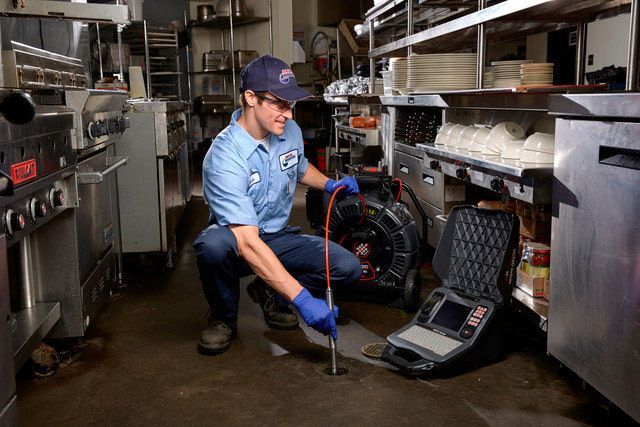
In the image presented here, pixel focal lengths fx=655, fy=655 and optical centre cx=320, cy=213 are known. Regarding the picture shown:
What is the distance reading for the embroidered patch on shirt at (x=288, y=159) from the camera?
291 cm

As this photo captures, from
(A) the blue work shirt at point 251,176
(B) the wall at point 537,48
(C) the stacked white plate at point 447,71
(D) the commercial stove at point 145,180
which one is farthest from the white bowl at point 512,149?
(B) the wall at point 537,48

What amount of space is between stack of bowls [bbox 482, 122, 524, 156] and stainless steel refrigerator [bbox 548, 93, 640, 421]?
634mm

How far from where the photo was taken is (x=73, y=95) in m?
2.67

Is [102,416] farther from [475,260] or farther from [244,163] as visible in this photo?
[475,260]

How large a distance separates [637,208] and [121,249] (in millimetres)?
2920

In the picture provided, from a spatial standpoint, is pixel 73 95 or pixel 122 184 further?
pixel 122 184

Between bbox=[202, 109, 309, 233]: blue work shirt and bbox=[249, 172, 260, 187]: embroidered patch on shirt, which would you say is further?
bbox=[249, 172, 260, 187]: embroidered patch on shirt

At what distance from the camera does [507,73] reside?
3.29m

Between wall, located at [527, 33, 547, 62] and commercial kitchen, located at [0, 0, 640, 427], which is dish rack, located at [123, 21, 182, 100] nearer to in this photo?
wall, located at [527, 33, 547, 62]

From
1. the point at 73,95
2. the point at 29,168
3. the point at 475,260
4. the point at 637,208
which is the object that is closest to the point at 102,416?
the point at 29,168

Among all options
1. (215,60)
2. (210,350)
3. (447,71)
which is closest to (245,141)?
(210,350)

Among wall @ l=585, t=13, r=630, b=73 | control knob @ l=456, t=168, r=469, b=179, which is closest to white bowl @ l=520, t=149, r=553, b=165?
control knob @ l=456, t=168, r=469, b=179

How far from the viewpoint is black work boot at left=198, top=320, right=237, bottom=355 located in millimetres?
2797

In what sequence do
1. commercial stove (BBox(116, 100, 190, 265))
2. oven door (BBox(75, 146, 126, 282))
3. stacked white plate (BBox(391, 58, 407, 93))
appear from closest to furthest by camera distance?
oven door (BBox(75, 146, 126, 282))
commercial stove (BBox(116, 100, 190, 265))
stacked white plate (BBox(391, 58, 407, 93))
